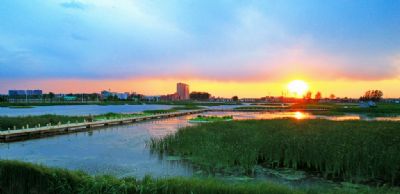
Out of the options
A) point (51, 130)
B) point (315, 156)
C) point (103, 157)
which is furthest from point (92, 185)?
point (51, 130)

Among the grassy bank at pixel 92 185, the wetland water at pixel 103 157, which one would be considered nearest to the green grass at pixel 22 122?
the wetland water at pixel 103 157

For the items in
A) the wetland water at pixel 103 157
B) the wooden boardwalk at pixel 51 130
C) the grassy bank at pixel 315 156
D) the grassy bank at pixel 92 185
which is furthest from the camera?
the wooden boardwalk at pixel 51 130

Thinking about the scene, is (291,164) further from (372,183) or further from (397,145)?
(397,145)

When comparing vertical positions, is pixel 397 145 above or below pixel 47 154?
above

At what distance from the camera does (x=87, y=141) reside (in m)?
27.5

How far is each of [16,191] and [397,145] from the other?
54.3 feet

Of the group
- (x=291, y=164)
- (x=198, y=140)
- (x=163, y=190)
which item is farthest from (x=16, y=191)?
(x=198, y=140)

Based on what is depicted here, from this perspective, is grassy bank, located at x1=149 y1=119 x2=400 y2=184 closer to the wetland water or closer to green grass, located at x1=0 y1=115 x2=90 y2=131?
the wetland water

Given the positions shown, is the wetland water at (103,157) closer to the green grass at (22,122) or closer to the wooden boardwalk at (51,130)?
the wooden boardwalk at (51,130)

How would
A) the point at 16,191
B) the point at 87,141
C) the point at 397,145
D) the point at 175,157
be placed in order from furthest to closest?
the point at 87,141 → the point at 175,157 → the point at 397,145 → the point at 16,191

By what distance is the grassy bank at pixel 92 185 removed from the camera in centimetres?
923

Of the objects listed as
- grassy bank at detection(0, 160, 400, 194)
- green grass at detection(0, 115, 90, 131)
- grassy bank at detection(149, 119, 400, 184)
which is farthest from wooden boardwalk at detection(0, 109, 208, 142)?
grassy bank at detection(0, 160, 400, 194)

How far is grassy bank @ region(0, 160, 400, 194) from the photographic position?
9227mm

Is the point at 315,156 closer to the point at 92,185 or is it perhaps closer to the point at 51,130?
the point at 92,185
